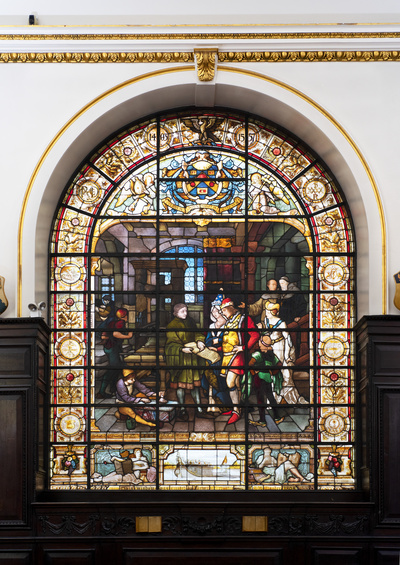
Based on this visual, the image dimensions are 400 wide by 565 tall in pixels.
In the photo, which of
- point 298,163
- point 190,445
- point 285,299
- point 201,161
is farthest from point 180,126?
point 190,445

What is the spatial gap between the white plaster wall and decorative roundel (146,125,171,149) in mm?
634

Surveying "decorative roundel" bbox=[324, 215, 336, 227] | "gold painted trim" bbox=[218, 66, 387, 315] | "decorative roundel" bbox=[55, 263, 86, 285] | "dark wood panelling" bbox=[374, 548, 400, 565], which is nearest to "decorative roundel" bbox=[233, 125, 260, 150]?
"gold painted trim" bbox=[218, 66, 387, 315]

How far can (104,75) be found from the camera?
1329cm

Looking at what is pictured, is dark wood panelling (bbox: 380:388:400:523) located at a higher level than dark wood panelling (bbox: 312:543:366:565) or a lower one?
higher

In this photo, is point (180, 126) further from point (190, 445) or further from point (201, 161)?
point (190, 445)

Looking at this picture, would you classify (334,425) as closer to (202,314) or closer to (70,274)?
(202,314)

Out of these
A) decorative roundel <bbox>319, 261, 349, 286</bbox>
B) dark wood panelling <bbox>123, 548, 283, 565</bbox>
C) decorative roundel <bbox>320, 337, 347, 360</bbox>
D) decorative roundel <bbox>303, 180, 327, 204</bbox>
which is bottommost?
dark wood panelling <bbox>123, 548, 283, 565</bbox>

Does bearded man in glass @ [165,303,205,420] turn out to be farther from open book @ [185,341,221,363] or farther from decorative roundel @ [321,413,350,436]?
decorative roundel @ [321,413,350,436]

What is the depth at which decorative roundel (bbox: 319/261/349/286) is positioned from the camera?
1355 cm

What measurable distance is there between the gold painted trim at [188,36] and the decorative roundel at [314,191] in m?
1.80

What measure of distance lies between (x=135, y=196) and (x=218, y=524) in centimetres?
414

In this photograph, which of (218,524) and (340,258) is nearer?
(218,524)

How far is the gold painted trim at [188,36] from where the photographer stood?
1313 cm

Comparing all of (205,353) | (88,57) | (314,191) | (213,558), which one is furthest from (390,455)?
(88,57)
